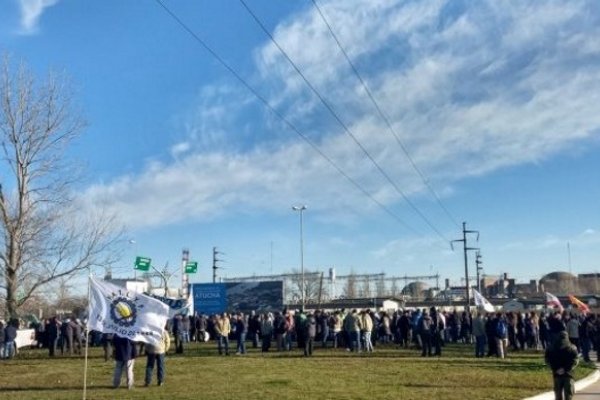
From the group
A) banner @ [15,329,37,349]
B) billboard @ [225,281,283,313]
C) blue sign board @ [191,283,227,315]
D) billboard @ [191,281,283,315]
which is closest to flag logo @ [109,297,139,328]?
banner @ [15,329,37,349]

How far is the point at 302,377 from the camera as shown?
18391 millimetres

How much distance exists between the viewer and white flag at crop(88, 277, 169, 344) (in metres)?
15.4

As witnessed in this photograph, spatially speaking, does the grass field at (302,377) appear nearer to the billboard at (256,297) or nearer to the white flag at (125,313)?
the white flag at (125,313)

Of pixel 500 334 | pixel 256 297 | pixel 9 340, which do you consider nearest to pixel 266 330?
pixel 500 334

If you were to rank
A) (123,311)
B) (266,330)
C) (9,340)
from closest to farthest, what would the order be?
(123,311) < (9,340) < (266,330)

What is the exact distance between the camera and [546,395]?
49.5 ft

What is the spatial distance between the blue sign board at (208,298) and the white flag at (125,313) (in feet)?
93.9

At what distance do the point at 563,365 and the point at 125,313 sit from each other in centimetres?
921

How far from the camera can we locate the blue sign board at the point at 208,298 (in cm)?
4442

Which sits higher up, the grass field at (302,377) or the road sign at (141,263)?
the road sign at (141,263)

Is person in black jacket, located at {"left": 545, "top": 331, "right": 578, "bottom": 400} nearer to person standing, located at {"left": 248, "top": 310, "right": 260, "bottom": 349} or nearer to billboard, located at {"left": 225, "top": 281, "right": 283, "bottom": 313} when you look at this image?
person standing, located at {"left": 248, "top": 310, "right": 260, "bottom": 349}

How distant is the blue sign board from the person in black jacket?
3331 centimetres

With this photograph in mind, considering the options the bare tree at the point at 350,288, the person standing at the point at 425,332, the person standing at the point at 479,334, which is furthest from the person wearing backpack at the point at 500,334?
the bare tree at the point at 350,288

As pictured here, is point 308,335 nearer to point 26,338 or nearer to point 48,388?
point 48,388
